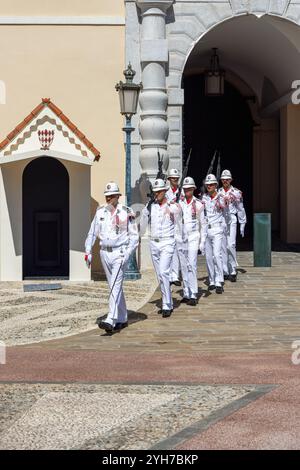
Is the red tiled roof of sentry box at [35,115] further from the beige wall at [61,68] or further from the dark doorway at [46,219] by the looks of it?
the beige wall at [61,68]

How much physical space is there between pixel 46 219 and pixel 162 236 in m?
4.74

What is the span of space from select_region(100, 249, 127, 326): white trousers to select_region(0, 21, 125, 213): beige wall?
22.7 ft

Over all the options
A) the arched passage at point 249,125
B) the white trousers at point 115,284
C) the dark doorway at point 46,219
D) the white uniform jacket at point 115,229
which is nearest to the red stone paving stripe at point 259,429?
the white trousers at point 115,284

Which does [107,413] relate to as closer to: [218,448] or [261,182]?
[218,448]

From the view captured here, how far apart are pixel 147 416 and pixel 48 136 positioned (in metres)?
9.46

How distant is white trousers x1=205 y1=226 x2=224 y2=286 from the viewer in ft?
45.8

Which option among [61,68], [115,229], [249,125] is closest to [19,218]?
[61,68]

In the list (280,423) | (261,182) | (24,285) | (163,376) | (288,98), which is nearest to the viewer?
(280,423)

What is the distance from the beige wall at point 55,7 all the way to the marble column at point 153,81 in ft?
2.46

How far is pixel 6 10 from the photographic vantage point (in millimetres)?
17156

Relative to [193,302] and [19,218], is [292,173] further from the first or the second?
[193,302]

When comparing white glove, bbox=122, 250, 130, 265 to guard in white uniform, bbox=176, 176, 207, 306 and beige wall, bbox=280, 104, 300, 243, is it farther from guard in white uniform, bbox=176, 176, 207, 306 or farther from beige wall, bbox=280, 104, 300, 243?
beige wall, bbox=280, 104, 300, 243

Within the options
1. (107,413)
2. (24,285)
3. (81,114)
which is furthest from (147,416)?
(81,114)

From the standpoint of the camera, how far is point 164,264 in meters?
11.7
